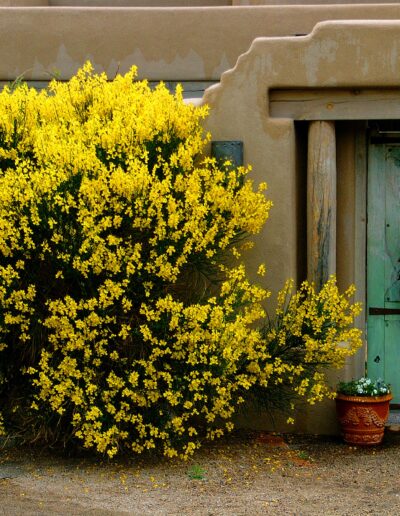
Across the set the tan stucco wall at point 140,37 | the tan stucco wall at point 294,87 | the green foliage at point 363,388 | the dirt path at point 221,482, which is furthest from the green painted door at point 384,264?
the tan stucco wall at point 140,37

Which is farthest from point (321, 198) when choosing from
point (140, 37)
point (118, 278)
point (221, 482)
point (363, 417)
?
point (140, 37)

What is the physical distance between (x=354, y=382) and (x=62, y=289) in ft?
7.43

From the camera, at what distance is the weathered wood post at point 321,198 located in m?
7.66

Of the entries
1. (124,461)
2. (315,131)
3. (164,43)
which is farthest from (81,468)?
(164,43)

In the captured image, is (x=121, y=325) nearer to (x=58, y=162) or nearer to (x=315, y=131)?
(x=58, y=162)

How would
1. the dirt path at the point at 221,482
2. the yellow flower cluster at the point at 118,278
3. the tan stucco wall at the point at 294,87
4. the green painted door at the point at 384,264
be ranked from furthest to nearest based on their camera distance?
the green painted door at the point at 384,264 < the tan stucco wall at the point at 294,87 < the yellow flower cluster at the point at 118,278 < the dirt path at the point at 221,482

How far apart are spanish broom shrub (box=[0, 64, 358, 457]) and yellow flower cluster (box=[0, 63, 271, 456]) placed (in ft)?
0.03

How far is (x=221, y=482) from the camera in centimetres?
659

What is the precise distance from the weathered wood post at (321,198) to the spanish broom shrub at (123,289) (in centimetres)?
49

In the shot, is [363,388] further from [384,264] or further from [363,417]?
[384,264]

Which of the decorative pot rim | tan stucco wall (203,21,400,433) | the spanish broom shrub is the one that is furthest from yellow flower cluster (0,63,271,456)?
the decorative pot rim

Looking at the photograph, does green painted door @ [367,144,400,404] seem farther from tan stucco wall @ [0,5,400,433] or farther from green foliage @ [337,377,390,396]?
green foliage @ [337,377,390,396]

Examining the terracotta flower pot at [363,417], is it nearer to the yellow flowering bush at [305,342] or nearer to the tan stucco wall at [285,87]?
the yellow flowering bush at [305,342]

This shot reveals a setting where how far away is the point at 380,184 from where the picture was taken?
315 inches
